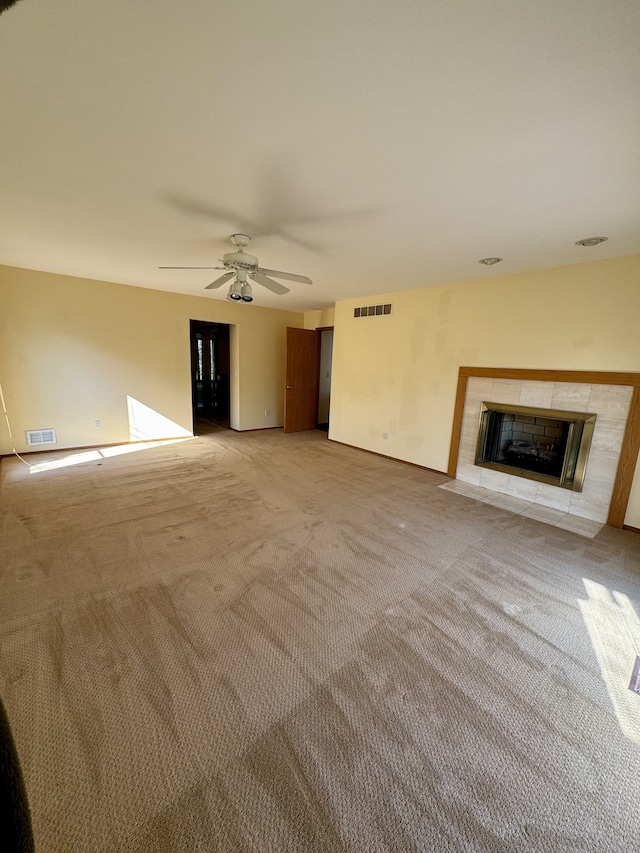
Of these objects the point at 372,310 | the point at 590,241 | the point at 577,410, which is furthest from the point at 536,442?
the point at 372,310

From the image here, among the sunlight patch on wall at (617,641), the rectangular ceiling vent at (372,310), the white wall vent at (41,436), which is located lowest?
the sunlight patch on wall at (617,641)

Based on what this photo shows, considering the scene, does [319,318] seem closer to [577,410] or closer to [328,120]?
[577,410]

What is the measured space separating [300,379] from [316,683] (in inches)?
210

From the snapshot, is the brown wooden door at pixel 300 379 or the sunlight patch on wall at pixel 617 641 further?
the brown wooden door at pixel 300 379

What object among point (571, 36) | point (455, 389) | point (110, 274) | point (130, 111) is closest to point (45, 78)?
point (130, 111)

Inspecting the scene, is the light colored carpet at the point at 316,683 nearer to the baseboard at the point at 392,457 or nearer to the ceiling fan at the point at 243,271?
the baseboard at the point at 392,457

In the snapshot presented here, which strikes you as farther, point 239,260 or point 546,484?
point 546,484

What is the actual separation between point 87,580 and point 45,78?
2.47 m

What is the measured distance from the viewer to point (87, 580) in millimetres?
2184

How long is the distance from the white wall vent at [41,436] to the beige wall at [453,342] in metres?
4.00

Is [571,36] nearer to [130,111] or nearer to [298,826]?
[130,111]

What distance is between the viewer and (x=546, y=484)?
3613mm

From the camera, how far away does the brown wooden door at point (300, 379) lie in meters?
6.30

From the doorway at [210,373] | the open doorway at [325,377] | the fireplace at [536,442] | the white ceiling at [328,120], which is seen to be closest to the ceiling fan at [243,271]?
the white ceiling at [328,120]
